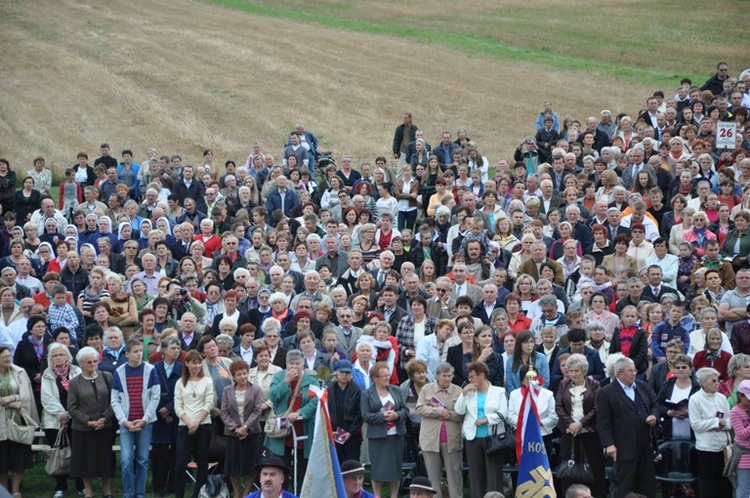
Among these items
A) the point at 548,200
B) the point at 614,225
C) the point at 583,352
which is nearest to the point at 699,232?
the point at 614,225

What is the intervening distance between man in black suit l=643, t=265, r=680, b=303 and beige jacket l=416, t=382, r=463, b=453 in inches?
149

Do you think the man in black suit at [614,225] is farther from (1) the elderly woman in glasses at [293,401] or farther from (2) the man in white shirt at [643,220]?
(1) the elderly woman in glasses at [293,401]

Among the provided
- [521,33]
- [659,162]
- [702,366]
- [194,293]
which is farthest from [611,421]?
[521,33]

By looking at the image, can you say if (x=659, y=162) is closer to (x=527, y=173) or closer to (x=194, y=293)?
(x=527, y=173)

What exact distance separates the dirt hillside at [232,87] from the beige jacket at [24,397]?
748 inches

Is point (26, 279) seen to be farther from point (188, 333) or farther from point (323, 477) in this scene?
point (323, 477)

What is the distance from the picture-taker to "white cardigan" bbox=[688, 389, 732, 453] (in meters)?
13.6

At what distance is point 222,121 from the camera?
129ft

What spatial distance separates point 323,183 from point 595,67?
79.1 feet

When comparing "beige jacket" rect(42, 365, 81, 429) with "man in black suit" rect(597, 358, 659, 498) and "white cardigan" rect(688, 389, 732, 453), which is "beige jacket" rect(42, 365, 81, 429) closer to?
"man in black suit" rect(597, 358, 659, 498)

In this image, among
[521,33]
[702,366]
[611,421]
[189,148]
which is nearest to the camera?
[611,421]

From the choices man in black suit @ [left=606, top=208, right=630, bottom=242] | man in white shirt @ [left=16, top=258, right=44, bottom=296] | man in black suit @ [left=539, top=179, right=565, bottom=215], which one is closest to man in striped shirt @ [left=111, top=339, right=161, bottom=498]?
man in white shirt @ [left=16, top=258, right=44, bottom=296]

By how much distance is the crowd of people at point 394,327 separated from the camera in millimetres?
14234

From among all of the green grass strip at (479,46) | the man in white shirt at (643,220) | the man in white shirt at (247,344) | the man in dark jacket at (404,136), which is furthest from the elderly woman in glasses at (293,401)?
the green grass strip at (479,46)
